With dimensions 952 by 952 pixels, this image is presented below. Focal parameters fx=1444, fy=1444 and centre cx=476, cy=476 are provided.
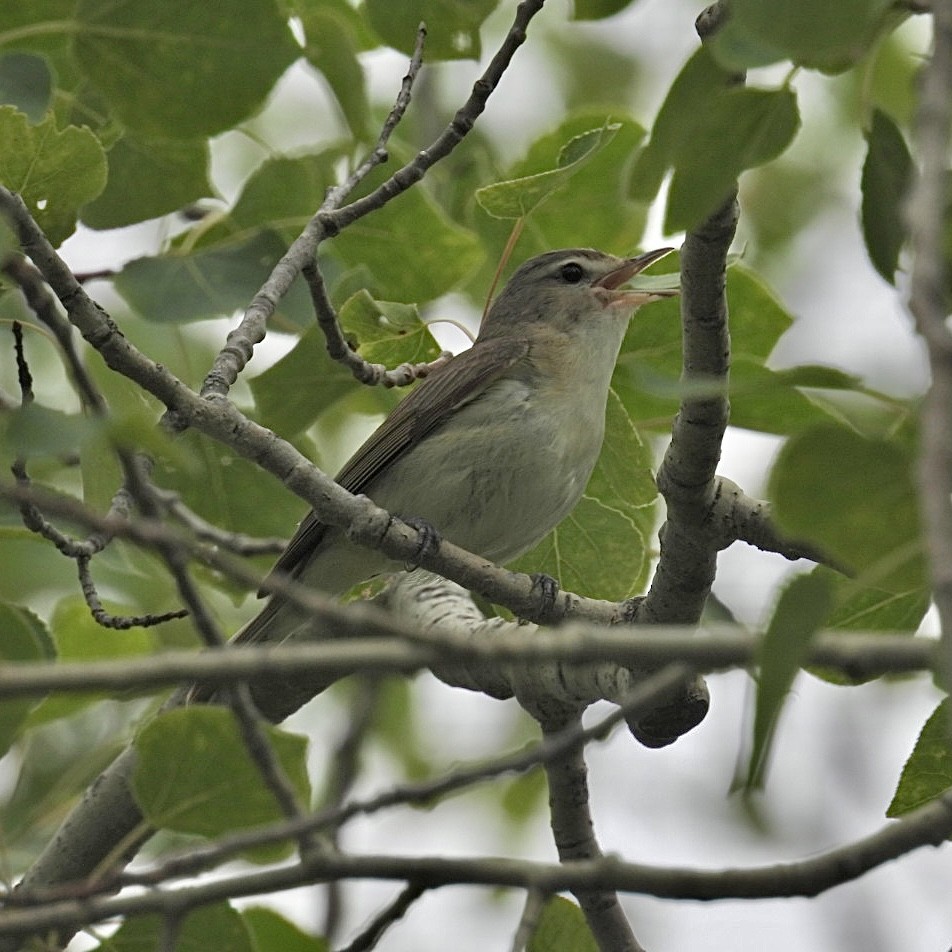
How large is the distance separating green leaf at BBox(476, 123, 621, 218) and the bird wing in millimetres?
1191

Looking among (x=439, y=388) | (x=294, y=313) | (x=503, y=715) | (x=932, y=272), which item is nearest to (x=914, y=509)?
(x=932, y=272)

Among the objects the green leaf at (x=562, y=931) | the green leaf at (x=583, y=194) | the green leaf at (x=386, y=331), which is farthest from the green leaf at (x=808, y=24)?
the green leaf at (x=583, y=194)

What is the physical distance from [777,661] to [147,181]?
330 centimetres

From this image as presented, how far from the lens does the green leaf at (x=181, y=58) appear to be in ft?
13.0

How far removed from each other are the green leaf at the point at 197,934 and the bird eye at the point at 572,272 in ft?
11.4

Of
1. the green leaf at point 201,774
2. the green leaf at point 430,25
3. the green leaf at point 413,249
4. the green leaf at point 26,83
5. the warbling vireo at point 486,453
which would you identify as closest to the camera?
the green leaf at point 201,774

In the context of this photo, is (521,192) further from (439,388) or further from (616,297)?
(616,297)

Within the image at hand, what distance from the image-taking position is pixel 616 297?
5781 millimetres

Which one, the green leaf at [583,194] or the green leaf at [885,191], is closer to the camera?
the green leaf at [885,191]

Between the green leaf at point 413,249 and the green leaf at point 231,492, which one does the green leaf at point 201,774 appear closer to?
the green leaf at point 231,492

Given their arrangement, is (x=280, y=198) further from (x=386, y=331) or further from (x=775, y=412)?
(x=775, y=412)

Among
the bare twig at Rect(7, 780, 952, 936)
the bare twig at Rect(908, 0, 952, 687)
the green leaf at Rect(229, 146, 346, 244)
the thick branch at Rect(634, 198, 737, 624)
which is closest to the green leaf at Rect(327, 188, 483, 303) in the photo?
the green leaf at Rect(229, 146, 346, 244)

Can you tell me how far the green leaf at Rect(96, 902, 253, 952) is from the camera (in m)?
3.06

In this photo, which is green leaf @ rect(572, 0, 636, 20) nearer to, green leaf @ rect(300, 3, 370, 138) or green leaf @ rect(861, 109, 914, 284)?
green leaf @ rect(861, 109, 914, 284)
